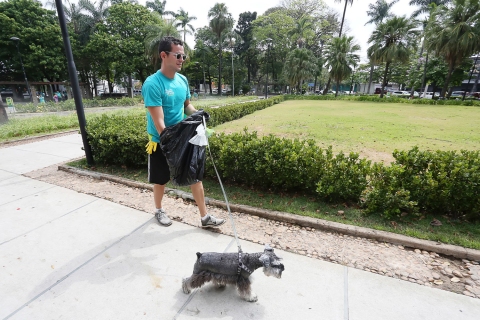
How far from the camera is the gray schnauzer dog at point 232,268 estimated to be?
173 cm

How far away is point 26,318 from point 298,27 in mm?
39788

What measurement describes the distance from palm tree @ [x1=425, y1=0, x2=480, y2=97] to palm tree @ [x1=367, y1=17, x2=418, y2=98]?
2615 millimetres

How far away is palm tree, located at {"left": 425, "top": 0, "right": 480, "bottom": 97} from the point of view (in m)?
19.8

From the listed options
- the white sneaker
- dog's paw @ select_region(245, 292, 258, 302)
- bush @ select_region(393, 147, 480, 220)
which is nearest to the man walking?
the white sneaker

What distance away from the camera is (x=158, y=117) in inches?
91.0

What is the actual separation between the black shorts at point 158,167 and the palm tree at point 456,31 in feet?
90.3

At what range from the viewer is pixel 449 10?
69.6 ft

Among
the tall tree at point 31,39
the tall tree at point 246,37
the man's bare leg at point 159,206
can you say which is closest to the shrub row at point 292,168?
the man's bare leg at point 159,206

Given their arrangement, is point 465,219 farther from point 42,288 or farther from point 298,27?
point 298,27

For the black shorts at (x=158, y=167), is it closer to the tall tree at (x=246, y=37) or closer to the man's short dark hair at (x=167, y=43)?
the man's short dark hair at (x=167, y=43)

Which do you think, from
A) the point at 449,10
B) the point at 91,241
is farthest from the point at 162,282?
the point at 449,10

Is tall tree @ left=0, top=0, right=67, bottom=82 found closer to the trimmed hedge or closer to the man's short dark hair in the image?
the trimmed hedge

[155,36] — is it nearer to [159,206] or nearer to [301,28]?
[301,28]

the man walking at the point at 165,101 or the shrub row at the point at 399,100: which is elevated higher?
the man walking at the point at 165,101
